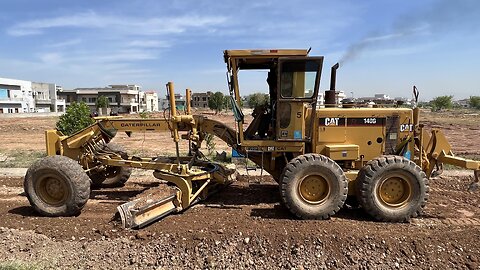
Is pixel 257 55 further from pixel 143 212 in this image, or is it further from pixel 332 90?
pixel 143 212

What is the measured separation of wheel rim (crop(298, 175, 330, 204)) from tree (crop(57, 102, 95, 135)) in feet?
35.8

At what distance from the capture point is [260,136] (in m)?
7.43

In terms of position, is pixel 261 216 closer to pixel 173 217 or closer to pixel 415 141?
pixel 173 217

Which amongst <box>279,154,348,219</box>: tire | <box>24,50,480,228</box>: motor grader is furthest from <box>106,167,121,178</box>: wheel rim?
<box>279,154,348,219</box>: tire

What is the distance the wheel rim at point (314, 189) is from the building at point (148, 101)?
110 m

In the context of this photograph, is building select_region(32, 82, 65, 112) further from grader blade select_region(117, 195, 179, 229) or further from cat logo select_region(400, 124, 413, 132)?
cat logo select_region(400, 124, 413, 132)

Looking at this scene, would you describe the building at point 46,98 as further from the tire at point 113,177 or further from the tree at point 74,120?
the tire at point 113,177

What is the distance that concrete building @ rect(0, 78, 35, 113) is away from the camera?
74.5m

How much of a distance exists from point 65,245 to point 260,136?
3.88 metres

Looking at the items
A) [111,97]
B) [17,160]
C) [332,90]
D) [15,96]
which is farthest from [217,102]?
[332,90]

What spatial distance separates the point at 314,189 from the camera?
6.64 meters

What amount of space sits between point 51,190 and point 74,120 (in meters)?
8.63

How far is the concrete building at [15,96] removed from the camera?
244 feet

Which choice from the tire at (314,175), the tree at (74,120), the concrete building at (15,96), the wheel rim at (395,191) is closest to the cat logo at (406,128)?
the wheel rim at (395,191)
